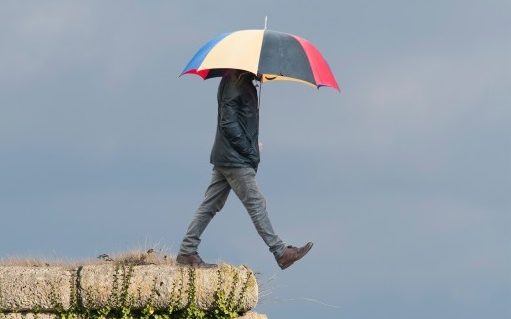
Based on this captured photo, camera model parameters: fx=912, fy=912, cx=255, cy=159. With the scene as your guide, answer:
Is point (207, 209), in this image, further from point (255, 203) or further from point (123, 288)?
→ point (123, 288)

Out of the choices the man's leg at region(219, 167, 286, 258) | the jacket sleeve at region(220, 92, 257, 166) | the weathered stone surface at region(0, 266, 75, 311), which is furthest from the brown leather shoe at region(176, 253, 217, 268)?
the jacket sleeve at region(220, 92, 257, 166)

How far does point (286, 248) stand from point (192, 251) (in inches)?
50.5

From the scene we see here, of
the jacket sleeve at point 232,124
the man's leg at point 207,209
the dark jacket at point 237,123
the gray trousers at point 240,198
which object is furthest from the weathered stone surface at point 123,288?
the jacket sleeve at point 232,124

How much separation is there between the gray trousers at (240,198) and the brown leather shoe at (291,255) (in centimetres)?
7

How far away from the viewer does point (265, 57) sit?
1098cm

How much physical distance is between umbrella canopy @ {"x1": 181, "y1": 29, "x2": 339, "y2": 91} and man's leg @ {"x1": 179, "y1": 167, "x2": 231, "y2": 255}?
1482mm

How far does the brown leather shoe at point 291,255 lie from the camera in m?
11.3

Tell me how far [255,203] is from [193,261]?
1.17 m

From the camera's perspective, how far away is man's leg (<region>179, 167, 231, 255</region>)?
11742 millimetres

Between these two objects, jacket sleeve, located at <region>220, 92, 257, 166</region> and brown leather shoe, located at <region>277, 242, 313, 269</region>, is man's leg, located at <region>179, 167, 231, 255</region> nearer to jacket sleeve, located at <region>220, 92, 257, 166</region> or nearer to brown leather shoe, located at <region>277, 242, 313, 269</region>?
jacket sleeve, located at <region>220, 92, 257, 166</region>

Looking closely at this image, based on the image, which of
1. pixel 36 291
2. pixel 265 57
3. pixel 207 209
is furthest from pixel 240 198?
pixel 36 291

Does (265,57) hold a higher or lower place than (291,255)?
higher

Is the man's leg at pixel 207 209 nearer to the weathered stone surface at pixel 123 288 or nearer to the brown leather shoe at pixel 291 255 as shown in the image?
the weathered stone surface at pixel 123 288

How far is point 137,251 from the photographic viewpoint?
40.2 ft
